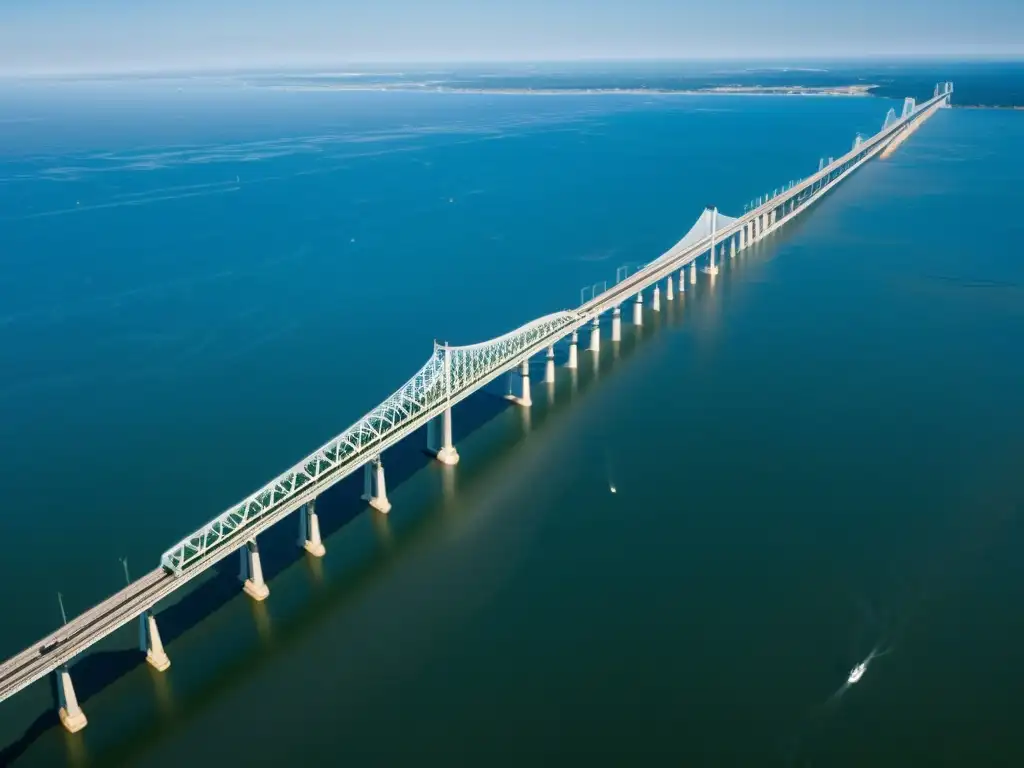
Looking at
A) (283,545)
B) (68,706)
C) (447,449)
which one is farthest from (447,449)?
(68,706)

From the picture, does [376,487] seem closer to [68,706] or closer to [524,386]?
[524,386]

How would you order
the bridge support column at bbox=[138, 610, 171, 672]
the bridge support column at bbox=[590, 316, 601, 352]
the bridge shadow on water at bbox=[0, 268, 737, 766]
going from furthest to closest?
the bridge support column at bbox=[590, 316, 601, 352]
the bridge support column at bbox=[138, 610, 171, 672]
the bridge shadow on water at bbox=[0, 268, 737, 766]

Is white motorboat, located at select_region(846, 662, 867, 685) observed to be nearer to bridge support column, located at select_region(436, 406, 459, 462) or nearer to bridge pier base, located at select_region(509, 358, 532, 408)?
bridge support column, located at select_region(436, 406, 459, 462)

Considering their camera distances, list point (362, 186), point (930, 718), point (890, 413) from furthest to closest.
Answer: point (362, 186) → point (890, 413) → point (930, 718)

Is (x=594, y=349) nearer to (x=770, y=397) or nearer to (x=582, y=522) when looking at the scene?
(x=770, y=397)

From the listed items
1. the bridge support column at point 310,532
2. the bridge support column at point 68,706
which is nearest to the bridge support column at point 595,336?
the bridge support column at point 310,532

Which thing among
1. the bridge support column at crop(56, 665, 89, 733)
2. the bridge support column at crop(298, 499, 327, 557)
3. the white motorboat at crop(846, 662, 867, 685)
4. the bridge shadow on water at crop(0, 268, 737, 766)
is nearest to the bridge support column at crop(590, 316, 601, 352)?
the bridge shadow on water at crop(0, 268, 737, 766)

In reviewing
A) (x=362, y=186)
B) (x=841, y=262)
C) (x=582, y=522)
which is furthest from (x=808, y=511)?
(x=362, y=186)
